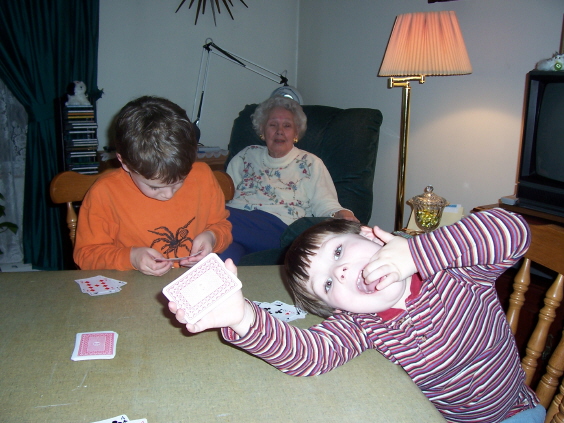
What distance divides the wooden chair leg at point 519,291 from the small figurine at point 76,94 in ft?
10.2

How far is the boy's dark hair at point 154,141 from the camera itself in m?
1.33

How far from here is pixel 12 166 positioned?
3559mm

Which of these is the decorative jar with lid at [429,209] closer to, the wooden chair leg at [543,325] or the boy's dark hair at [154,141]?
the wooden chair leg at [543,325]

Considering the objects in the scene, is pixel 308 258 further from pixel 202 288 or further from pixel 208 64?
pixel 208 64

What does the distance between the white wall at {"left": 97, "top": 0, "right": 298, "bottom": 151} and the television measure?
2.83 meters

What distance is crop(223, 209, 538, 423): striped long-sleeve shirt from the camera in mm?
851

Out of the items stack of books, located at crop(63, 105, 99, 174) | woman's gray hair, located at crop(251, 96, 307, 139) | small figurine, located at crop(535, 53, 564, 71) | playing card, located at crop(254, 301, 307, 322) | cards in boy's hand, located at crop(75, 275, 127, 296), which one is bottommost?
playing card, located at crop(254, 301, 307, 322)

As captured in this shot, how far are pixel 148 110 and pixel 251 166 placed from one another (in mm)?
1569

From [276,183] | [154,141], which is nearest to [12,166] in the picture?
[276,183]

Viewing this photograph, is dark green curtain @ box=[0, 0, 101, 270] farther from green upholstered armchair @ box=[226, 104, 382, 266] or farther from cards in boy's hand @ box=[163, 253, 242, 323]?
cards in boy's hand @ box=[163, 253, 242, 323]

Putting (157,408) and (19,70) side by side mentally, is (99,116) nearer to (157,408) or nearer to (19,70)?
(19,70)

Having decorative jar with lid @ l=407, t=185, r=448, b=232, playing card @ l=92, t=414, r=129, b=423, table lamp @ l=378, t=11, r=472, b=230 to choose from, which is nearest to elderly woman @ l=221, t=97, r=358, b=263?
decorative jar with lid @ l=407, t=185, r=448, b=232

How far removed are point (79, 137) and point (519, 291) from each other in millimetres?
3116

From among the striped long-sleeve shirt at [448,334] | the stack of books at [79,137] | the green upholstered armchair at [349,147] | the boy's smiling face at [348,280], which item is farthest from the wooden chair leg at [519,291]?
the stack of books at [79,137]
